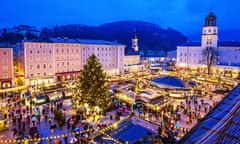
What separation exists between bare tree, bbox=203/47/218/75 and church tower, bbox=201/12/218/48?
2.75 m

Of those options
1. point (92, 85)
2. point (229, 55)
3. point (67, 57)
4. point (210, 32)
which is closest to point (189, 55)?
point (210, 32)

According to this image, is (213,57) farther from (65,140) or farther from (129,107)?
(65,140)

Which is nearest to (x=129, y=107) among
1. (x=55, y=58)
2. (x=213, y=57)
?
(x=55, y=58)

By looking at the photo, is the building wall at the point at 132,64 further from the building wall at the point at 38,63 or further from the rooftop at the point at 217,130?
the rooftop at the point at 217,130

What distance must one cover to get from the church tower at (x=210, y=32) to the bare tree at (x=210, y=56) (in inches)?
108

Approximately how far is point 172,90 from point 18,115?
20.1 metres

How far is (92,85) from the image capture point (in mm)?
19391

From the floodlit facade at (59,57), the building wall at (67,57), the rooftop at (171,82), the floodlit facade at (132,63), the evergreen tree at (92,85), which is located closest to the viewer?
the evergreen tree at (92,85)

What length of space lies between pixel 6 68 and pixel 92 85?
21.6 meters

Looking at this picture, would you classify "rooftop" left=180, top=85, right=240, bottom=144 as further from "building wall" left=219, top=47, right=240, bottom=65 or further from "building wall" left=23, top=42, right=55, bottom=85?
"building wall" left=219, top=47, right=240, bottom=65

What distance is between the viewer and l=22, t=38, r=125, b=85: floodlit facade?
34750mm

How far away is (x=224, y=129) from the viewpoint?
5.77 m

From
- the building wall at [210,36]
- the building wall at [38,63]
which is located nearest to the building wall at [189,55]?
the building wall at [210,36]

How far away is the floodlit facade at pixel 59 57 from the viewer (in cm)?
3475
